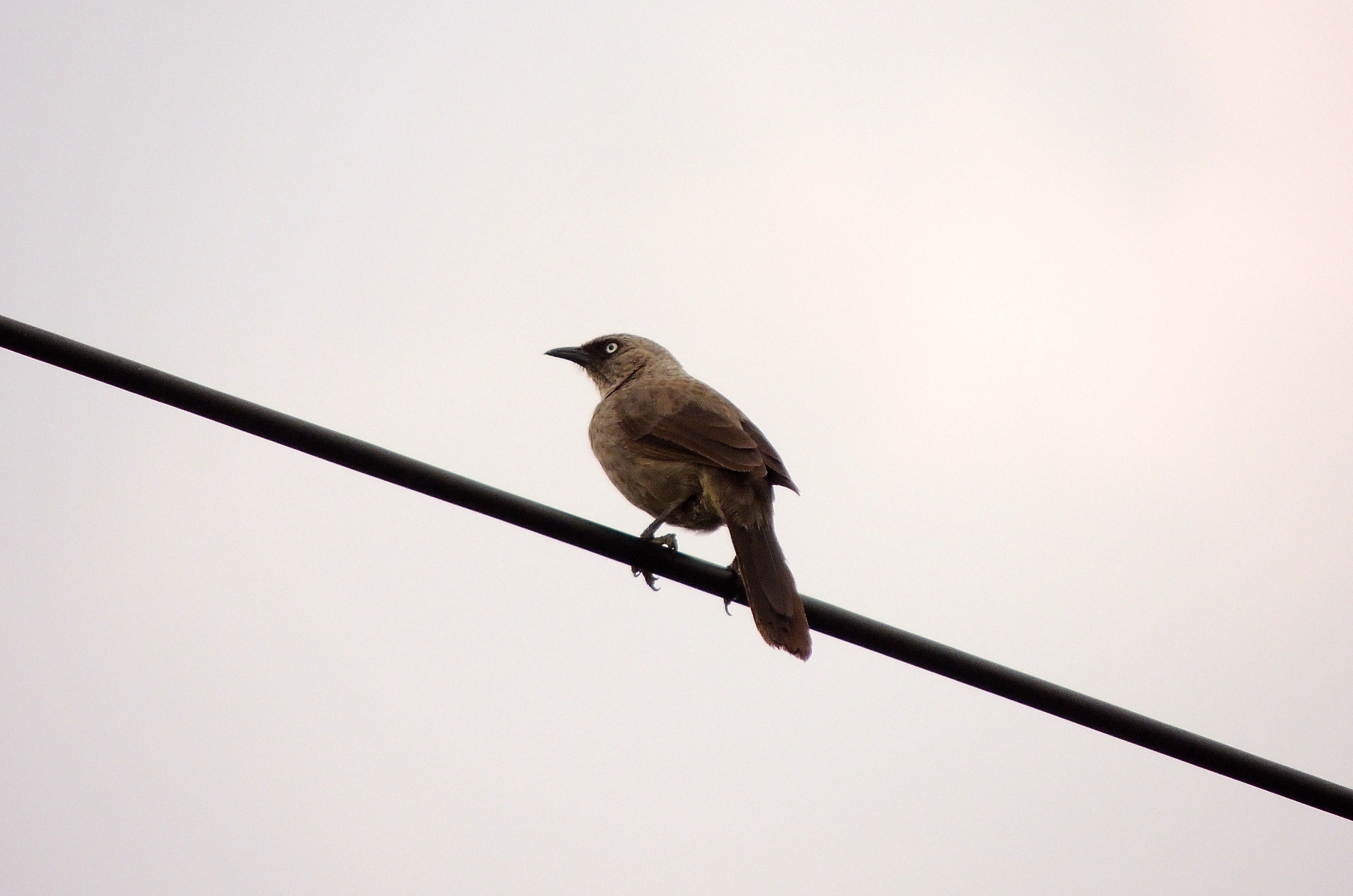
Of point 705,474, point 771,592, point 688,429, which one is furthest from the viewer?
point 688,429

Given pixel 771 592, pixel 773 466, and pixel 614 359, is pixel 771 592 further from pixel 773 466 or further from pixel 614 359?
pixel 614 359

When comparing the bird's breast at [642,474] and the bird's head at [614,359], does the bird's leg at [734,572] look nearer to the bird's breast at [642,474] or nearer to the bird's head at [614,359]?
the bird's breast at [642,474]

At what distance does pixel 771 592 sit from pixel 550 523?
159 cm

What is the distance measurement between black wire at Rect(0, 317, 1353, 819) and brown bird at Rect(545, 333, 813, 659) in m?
1.21

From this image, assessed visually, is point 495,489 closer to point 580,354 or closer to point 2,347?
point 2,347

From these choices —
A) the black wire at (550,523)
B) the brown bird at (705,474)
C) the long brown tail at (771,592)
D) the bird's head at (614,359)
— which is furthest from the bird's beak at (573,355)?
the black wire at (550,523)

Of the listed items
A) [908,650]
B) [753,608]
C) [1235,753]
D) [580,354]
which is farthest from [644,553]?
[580,354]

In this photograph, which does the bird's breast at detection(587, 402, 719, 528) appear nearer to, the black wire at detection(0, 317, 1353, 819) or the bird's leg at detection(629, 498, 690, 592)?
the bird's leg at detection(629, 498, 690, 592)

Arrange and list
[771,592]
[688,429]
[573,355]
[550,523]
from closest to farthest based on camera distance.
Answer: [550,523] → [771,592] → [688,429] → [573,355]

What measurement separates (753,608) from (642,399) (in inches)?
101

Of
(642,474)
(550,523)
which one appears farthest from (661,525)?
(550,523)

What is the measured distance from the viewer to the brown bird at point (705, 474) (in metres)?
5.54

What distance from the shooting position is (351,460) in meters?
3.95

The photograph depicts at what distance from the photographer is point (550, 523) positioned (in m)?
4.22
